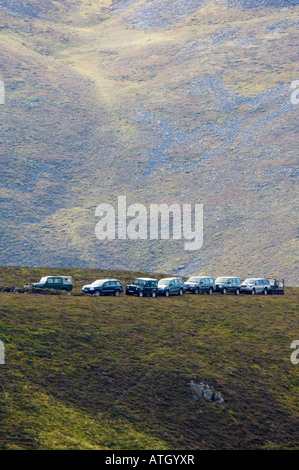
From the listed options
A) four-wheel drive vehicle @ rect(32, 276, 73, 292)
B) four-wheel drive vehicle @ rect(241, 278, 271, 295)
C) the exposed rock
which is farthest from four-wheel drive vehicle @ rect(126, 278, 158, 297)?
the exposed rock

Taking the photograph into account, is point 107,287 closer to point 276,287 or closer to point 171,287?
point 171,287

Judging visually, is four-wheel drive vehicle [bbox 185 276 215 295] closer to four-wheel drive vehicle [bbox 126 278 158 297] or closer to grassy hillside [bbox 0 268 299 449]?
grassy hillside [bbox 0 268 299 449]

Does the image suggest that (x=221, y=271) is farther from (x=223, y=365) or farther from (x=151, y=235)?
(x=223, y=365)

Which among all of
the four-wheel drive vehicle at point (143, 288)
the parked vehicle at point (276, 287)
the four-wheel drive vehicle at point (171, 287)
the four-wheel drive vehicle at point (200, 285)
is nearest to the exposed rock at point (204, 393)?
the four-wheel drive vehicle at point (143, 288)

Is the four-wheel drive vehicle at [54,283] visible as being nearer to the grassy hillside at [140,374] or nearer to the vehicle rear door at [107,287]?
the grassy hillside at [140,374]

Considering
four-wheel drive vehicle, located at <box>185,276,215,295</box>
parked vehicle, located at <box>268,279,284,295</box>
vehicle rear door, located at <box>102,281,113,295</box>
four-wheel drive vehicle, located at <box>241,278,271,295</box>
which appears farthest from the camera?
parked vehicle, located at <box>268,279,284,295</box>

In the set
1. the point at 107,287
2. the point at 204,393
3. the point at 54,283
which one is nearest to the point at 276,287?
the point at 107,287
